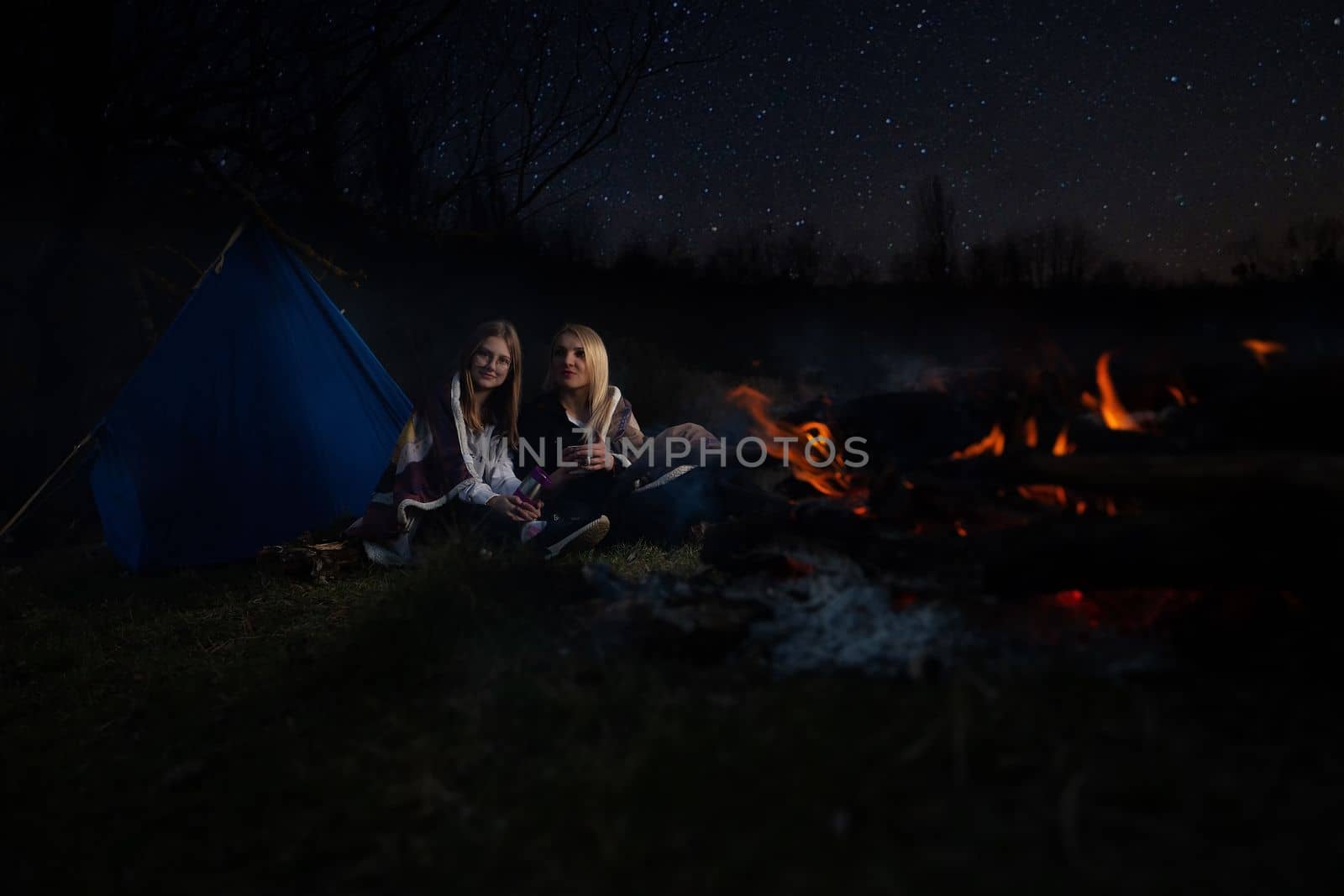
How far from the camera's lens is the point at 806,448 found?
134 inches

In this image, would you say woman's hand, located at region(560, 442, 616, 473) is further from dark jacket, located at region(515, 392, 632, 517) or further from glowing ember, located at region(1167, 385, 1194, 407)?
glowing ember, located at region(1167, 385, 1194, 407)

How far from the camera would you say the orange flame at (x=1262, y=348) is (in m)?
2.43

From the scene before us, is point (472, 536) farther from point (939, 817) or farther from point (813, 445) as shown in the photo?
point (939, 817)

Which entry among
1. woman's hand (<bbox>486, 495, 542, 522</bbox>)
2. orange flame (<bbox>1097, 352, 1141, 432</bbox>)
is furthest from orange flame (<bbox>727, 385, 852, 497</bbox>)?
woman's hand (<bbox>486, 495, 542, 522</bbox>)

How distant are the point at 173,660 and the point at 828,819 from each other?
3027 millimetres

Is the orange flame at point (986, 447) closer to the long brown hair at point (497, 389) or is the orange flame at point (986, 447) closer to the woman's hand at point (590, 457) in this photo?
the woman's hand at point (590, 457)

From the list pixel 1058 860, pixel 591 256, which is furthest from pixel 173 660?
pixel 591 256

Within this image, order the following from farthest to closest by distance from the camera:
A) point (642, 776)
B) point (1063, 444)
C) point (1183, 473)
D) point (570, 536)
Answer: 1. point (570, 536)
2. point (1063, 444)
3. point (1183, 473)
4. point (642, 776)

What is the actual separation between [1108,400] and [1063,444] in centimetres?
31

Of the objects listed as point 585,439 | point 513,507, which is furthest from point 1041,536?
point 585,439

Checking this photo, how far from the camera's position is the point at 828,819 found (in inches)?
58.6

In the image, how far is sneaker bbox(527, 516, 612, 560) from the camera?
15.0 feet

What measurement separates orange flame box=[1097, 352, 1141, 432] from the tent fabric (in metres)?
5.04

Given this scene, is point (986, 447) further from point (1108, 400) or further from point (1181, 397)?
point (1181, 397)
